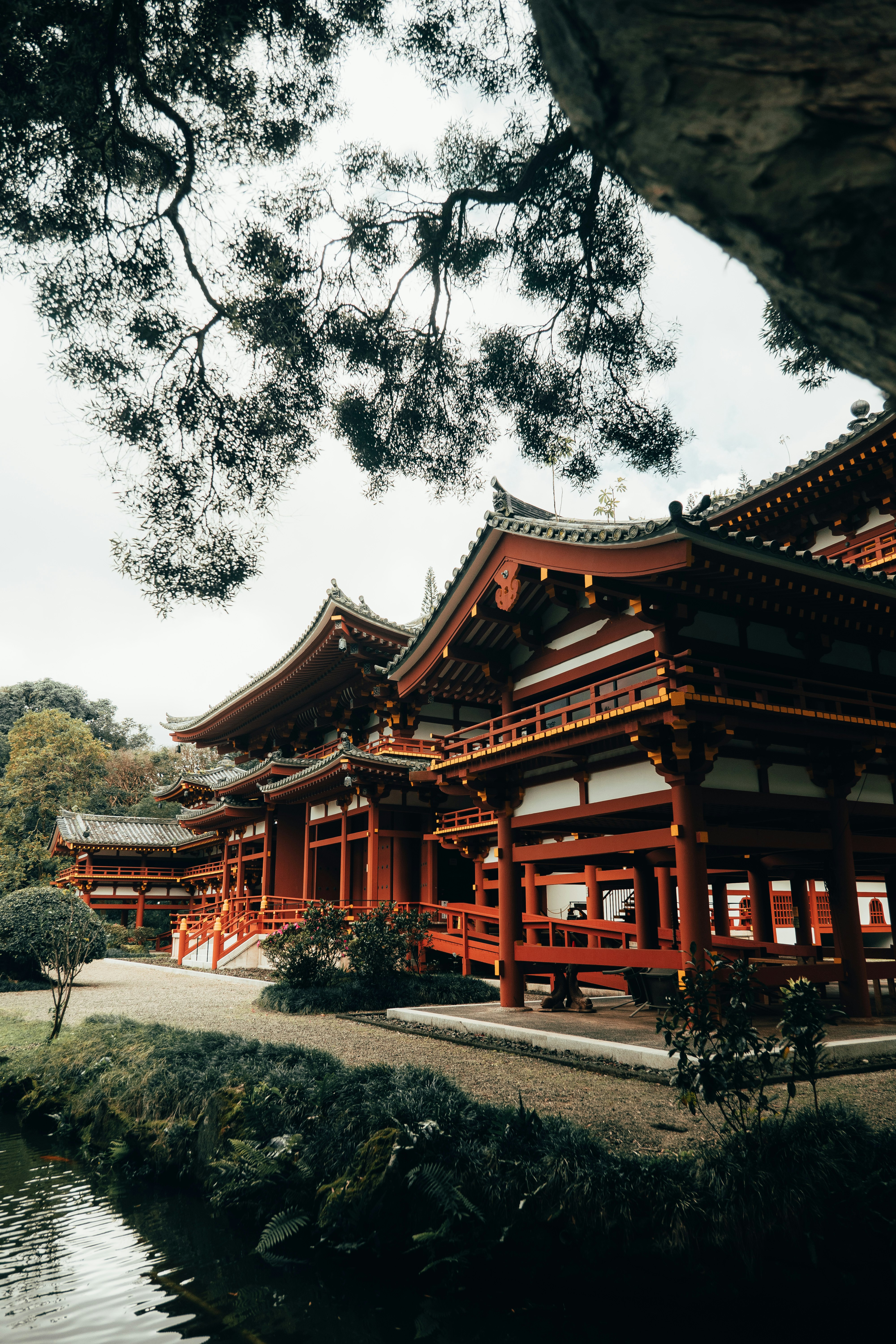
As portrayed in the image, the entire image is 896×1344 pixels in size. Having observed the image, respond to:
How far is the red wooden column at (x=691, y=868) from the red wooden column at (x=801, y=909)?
24.6ft

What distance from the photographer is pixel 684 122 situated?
1355 millimetres

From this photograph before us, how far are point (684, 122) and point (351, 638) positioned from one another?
695 inches

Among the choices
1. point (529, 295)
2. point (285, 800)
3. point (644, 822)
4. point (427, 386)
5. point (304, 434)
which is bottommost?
point (644, 822)

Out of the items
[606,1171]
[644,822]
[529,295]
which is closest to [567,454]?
[529,295]

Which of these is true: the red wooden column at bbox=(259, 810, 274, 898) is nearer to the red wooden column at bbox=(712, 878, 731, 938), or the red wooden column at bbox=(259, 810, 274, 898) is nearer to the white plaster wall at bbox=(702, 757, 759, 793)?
the red wooden column at bbox=(712, 878, 731, 938)

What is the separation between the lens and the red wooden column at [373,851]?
17219mm

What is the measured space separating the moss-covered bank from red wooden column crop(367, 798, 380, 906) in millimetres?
11057

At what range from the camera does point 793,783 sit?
32.1 feet

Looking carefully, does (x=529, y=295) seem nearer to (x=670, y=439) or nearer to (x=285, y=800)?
(x=670, y=439)

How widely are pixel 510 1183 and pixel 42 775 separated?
37.6m

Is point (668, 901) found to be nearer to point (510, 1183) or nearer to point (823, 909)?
point (823, 909)

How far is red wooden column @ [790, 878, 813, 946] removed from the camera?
15133 millimetres

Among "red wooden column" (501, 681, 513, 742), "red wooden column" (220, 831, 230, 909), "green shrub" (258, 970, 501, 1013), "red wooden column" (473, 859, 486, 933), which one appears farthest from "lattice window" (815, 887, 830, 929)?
"red wooden column" (220, 831, 230, 909)

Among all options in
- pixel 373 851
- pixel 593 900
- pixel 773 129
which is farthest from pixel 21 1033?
pixel 773 129
